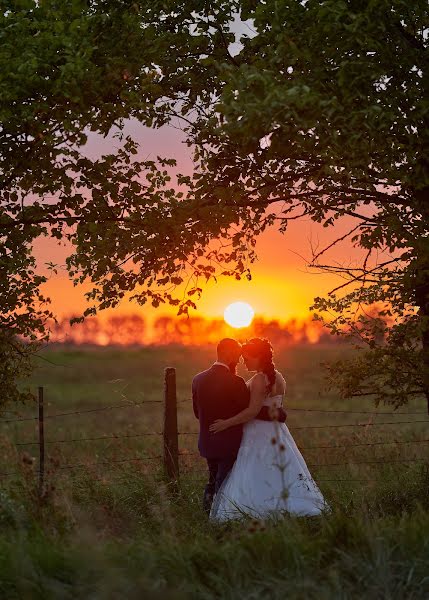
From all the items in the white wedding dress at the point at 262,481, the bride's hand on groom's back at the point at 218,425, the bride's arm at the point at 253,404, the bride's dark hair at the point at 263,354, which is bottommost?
the white wedding dress at the point at 262,481

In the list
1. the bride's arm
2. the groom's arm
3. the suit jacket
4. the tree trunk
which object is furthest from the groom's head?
the tree trunk

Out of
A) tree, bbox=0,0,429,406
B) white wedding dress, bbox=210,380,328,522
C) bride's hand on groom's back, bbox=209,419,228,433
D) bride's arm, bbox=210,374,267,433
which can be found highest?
tree, bbox=0,0,429,406

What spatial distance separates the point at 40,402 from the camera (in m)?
12.8

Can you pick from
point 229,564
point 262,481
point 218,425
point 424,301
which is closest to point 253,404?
point 218,425

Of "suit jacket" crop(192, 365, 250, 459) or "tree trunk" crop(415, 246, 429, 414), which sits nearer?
"suit jacket" crop(192, 365, 250, 459)

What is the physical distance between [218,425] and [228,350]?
0.97m

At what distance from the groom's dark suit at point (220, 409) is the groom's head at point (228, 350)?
0.10 metres

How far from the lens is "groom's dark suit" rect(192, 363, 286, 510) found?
1043 centimetres

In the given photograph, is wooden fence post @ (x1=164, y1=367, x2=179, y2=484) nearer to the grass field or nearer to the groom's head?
the grass field

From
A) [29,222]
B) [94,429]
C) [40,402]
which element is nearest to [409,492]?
[40,402]

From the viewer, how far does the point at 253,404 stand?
10.3m

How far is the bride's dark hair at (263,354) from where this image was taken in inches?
406

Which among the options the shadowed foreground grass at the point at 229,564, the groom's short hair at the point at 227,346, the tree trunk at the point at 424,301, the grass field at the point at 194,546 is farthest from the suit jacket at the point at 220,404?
the shadowed foreground grass at the point at 229,564

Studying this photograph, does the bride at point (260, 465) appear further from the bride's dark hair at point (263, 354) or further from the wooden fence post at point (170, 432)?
the wooden fence post at point (170, 432)
